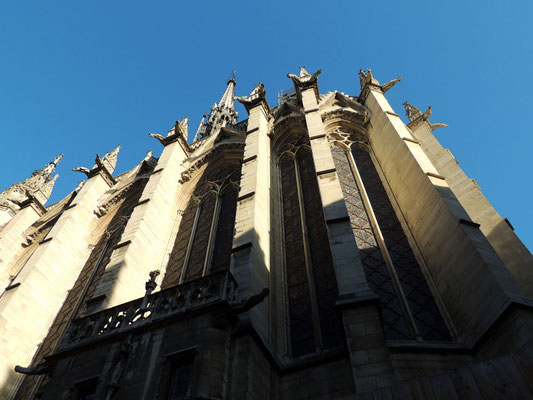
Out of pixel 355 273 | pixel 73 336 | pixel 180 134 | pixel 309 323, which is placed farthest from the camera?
pixel 180 134

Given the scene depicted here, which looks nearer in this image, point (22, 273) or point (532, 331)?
point (532, 331)

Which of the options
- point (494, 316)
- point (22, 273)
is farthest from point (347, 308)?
point (22, 273)

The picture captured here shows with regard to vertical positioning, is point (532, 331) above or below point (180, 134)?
below

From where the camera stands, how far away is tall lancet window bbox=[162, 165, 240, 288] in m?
10.6

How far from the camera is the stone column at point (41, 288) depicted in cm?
982

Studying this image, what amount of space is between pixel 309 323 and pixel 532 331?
351 cm

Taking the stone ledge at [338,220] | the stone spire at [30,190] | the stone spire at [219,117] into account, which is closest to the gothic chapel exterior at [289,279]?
the stone ledge at [338,220]

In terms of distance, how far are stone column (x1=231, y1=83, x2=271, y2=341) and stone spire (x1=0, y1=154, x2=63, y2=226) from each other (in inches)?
466

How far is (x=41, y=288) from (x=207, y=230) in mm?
4600

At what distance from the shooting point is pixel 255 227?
340 inches

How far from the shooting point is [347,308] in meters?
6.20

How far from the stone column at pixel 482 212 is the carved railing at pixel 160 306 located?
536 centimetres

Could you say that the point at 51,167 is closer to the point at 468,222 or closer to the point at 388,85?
the point at 388,85

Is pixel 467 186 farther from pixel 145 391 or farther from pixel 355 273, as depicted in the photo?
pixel 145 391
